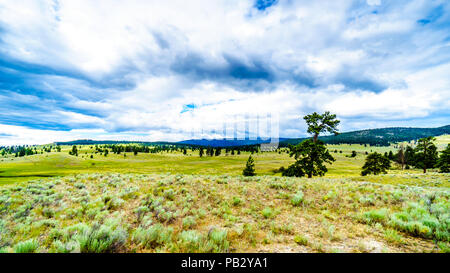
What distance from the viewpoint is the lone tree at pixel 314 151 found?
26656 millimetres

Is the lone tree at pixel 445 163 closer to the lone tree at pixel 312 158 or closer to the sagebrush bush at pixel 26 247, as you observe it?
the lone tree at pixel 312 158

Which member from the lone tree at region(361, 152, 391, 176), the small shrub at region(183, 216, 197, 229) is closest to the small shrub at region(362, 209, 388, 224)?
the small shrub at region(183, 216, 197, 229)

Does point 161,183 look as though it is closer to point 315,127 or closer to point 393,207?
point 393,207

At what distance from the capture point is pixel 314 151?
26859 millimetres

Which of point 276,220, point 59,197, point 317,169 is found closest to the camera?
point 276,220

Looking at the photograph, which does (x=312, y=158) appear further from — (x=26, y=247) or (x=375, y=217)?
(x=26, y=247)

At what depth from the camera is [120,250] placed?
4566mm

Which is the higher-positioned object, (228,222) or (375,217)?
(375,217)

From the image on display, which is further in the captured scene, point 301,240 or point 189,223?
point 189,223

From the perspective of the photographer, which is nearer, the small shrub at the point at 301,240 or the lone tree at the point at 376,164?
the small shrub at the point at 301,240

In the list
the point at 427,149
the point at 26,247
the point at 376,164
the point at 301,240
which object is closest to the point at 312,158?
the point at 301,240

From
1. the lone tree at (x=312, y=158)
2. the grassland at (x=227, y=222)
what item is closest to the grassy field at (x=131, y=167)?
the lone tree at (x=312, y=158)
